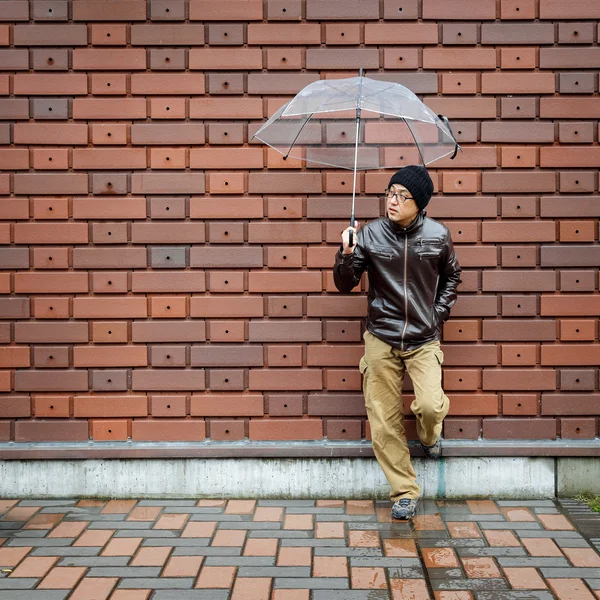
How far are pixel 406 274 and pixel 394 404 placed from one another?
32.5 inches

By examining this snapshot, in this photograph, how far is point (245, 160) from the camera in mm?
5328

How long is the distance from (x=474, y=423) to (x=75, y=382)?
270 centimetres

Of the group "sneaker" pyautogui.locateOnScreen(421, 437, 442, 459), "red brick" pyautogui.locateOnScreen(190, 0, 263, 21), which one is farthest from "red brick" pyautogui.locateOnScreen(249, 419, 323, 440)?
"red brick" pyautogui.locateOnScreen(190, 0, 263, 21)

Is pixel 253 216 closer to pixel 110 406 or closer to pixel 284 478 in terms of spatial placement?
pixel 110 406

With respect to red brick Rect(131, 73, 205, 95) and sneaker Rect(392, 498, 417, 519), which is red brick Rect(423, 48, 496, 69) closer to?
red brick Rect(131, 73, 205, 95)

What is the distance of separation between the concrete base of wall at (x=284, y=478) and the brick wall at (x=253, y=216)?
19 centimetres

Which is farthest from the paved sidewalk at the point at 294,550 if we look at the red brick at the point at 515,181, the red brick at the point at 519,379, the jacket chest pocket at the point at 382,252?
the red brick at the point at 515,181

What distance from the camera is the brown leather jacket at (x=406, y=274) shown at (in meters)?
4.84

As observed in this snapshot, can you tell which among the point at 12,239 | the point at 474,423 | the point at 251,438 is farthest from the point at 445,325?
the point at 12,239

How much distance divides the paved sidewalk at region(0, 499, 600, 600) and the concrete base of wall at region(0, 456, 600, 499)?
0.32 feet

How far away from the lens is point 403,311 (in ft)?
16.0

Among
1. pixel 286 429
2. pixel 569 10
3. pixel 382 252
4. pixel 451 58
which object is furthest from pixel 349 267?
pixel 569 10

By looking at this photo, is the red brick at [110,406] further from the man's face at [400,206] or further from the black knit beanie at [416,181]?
the black knit beanie at [416,181]

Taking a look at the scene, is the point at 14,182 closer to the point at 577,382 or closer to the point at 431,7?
the point at 431,7
